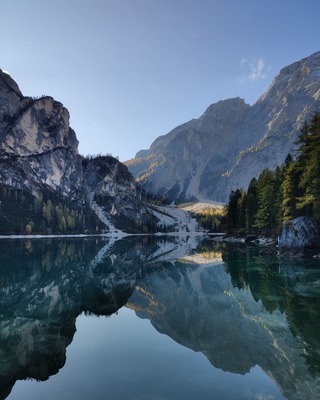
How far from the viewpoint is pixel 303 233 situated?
162 feet

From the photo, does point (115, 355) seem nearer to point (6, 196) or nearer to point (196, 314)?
point (196, 314)

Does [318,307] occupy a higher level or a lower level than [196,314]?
higher

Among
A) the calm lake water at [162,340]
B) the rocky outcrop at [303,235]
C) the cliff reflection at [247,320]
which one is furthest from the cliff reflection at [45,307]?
the rocky outcrop at [303,235]

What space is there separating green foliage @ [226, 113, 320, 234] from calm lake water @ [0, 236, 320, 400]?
2141 cm

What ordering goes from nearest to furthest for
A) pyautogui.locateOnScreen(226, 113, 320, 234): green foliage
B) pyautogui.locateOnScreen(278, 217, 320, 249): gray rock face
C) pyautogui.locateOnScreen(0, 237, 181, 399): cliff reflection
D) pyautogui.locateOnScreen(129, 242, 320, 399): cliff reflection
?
pyautogui.locateOnScreen(129, 242, 320, 399): cliff reflection
pyautogui.locateOnScreen(0, 237, 181, 399): cliff reflection
pyautogui.locateOnScreen(226, 113, 320, 234): green foliage
pyautogui.locateOnScreen(278, 217, 320, 249): gray rock face

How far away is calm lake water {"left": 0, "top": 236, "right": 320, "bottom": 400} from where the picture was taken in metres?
11.3

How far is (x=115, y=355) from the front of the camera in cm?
1462

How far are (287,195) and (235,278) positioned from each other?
32.0 meters

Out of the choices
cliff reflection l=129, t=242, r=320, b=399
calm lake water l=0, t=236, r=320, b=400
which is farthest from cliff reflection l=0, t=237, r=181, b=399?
cliff reflection l=129, t=242, r=320, b=399

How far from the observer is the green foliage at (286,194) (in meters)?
48.4

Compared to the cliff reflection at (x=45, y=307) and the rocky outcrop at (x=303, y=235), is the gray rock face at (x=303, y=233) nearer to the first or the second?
the rocky outcrop at (x=303, y=235)

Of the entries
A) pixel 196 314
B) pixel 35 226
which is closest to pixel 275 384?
pixel 196 314

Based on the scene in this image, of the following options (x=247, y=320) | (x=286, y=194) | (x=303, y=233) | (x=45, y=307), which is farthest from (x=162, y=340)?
(x=286, y=194)

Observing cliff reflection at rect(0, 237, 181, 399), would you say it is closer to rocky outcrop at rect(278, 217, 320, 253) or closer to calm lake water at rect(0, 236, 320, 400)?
calm lake water at rect(0, 236, 320, 400)
